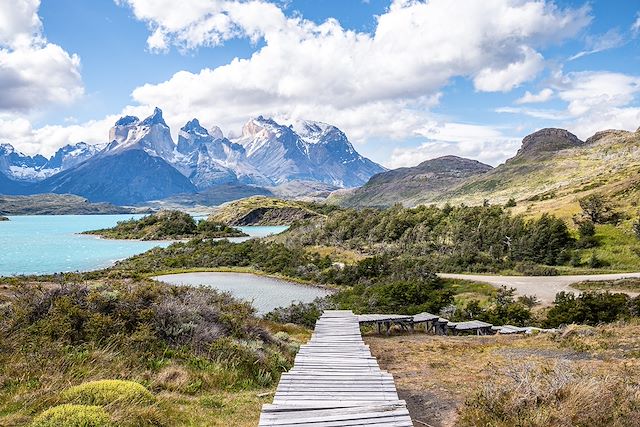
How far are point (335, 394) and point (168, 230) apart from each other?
456 feet

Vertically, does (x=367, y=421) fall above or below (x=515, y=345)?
above

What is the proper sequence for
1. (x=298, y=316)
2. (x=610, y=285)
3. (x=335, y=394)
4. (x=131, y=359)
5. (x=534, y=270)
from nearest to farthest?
(x=335, y=394) < (x=131, y=359) < (x=298, y=316) < (x=610, y=285) < (x=534, y=270)

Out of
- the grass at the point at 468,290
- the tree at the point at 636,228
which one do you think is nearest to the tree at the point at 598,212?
the tree at the point at 636,228

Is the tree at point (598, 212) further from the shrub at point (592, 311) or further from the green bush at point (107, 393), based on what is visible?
the green bush at point (107, 393)

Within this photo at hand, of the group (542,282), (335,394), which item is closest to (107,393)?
(335,394)

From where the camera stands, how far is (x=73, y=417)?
23.0ft

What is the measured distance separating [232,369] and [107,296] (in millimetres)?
4686

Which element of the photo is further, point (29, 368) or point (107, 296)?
point (107, 296)

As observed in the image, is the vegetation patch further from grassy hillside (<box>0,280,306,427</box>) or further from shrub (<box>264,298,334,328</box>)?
grassy hillside (<box>0,280,306,427</box>)

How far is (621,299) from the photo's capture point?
2438 centimetres

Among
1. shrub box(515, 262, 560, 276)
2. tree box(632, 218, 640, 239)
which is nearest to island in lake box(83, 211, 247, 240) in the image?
shrub box(515, 262, 560, 276)

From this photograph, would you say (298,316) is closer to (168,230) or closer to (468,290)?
(468,290)

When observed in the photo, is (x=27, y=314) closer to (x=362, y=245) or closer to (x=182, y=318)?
(x=182, y=318)

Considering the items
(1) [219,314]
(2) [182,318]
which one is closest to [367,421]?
(2) [182,318]
